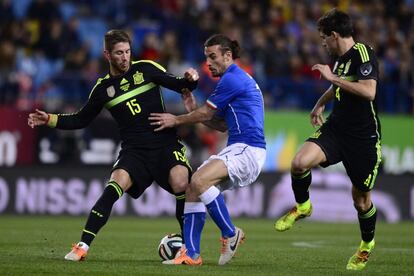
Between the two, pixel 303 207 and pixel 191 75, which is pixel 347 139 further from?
pixel 191 75

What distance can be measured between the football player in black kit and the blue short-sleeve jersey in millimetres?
549

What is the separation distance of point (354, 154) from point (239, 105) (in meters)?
1.33

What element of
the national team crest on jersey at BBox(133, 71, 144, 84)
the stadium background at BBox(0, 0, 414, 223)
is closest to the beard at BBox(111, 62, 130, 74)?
the national team crest on jersey at BBox(133, 71, 144, 84)

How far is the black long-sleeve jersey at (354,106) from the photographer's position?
1023 centimetres

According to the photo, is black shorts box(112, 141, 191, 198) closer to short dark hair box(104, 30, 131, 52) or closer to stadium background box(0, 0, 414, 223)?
short dark hair box(104, 30, 131, 52)

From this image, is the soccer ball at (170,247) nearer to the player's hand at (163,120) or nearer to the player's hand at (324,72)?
the player's hand at (163,120)

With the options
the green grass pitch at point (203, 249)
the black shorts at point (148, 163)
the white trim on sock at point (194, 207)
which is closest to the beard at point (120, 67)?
the black shorts at point (148, 163)

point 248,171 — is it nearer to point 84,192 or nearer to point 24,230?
point 24,230

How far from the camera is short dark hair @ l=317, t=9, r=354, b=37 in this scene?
33.9 ft

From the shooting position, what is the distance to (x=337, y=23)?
10.3 meters

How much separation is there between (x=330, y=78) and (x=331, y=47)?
0.79m

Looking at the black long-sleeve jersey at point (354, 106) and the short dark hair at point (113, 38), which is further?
the short dark hair at point (113, 38)

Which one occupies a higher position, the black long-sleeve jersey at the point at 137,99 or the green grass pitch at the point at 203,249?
the black long-sleeve jersey at the point at 137,99

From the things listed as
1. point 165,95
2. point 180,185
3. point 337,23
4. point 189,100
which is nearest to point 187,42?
point 165,95
